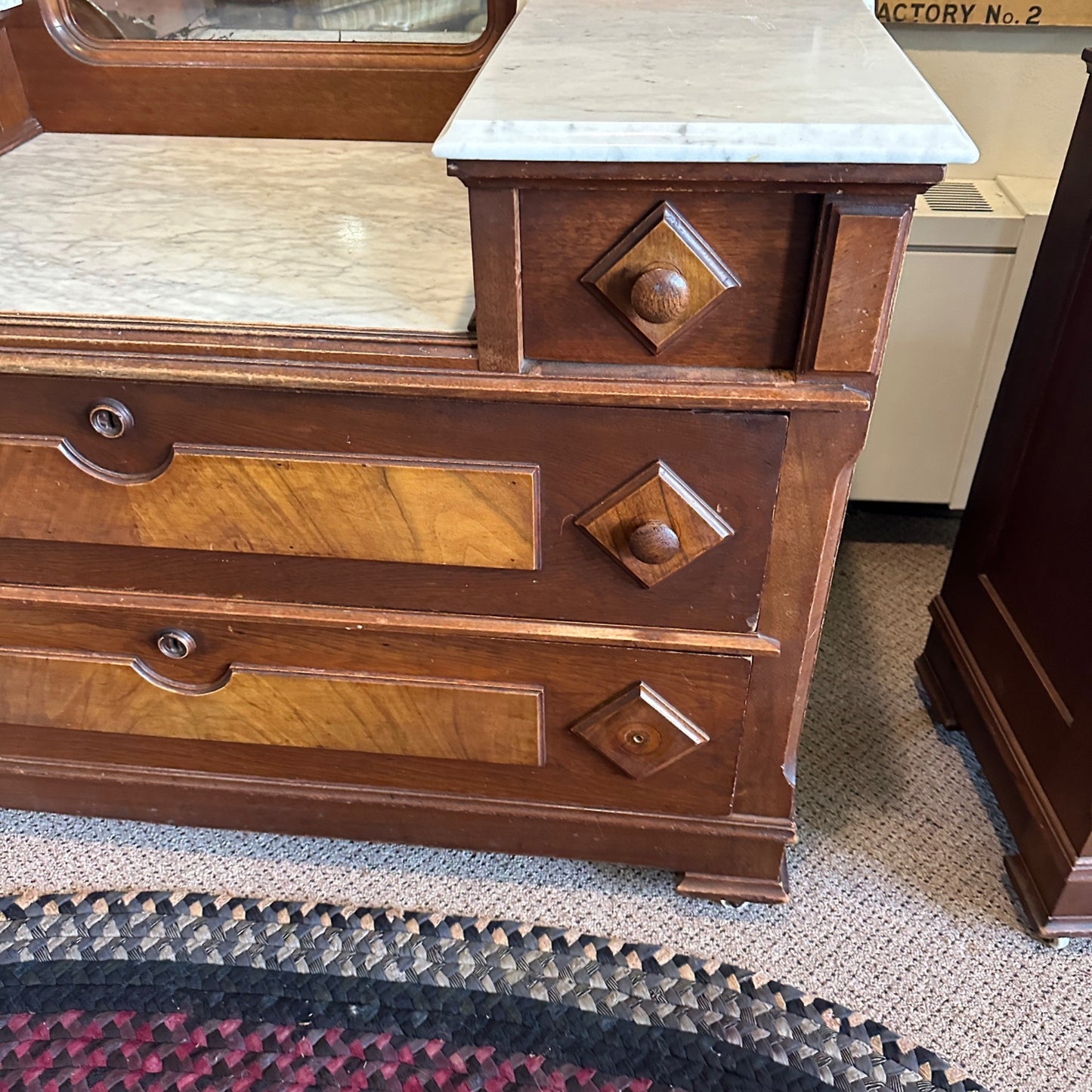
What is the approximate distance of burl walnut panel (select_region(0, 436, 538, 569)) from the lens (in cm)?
86

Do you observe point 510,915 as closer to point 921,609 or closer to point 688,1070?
point 688,1070

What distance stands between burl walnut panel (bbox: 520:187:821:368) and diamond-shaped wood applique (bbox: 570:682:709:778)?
36cm

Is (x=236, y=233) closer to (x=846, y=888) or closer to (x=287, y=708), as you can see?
(x=287, y=708)

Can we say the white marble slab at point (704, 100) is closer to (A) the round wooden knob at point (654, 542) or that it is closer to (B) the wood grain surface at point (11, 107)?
(A) the round wooden knob at point (654, 542)

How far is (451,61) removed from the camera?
1.11 metres

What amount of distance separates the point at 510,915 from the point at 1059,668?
70 centimetres

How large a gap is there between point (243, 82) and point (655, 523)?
0.76m

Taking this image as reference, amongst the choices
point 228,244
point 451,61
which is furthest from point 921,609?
point 228,244

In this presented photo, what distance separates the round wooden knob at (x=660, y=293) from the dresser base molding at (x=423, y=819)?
0.60 meters

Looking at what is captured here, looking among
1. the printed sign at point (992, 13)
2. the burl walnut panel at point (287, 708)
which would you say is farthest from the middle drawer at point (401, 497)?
the printed sign at point (992, 13)

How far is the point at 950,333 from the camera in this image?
1.47 meters

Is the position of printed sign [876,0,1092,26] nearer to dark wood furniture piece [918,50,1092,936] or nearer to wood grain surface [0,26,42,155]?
dark wood furniture piece [918,50,1092,936]

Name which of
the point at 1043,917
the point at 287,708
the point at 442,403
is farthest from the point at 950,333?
the point at 287,708

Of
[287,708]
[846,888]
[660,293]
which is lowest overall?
[846,888]
